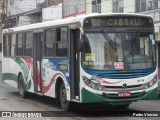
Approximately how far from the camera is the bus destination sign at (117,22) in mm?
12078

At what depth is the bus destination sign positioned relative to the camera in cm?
1208

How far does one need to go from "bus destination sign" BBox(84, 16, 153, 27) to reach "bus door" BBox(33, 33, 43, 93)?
3.74 metres

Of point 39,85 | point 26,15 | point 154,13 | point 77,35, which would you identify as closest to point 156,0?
point 154,13

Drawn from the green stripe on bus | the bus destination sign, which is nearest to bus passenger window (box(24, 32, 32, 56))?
the green stripe on bus

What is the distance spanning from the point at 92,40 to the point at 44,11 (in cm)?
3050

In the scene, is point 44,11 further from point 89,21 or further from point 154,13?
point 89,21

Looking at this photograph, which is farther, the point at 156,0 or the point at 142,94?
the point at 156,0

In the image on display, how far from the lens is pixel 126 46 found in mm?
12117

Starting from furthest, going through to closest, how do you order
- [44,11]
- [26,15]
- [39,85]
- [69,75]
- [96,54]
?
1. [26,15]
2. [44,11]
3. [39,85]
4. [69,75]
5. [96,54]

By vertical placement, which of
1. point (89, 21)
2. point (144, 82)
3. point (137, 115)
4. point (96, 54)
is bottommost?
point (137, 115)

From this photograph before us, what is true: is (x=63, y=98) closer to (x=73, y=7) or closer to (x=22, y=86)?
(x=22, y=86)

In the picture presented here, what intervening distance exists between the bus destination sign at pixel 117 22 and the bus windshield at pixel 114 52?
255 mm

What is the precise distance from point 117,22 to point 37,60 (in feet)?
14.9

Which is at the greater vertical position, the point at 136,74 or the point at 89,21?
the point at 89,21
